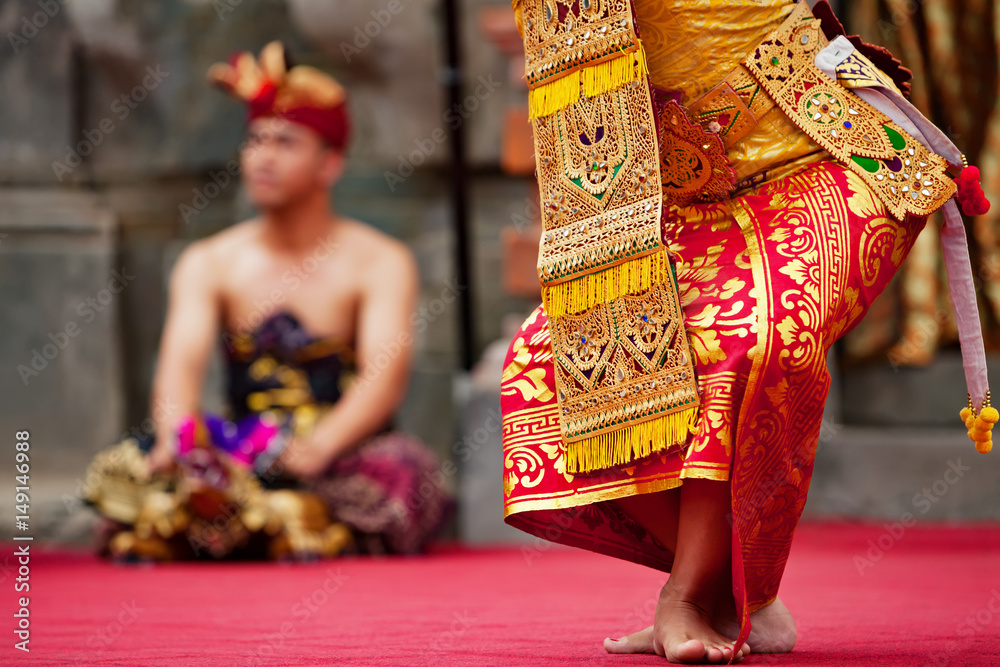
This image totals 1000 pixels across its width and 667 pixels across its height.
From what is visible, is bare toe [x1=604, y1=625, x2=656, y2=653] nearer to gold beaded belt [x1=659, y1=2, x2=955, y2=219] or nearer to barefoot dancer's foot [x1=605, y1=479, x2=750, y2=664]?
barefoot dancer's foot [x1=605, y1=479, x2=750, y2=664]

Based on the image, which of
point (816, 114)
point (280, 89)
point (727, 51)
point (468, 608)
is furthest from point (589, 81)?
point (280, 89)

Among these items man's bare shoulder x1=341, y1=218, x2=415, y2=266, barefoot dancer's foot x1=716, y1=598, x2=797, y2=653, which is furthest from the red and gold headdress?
barefoot dancer's foot x1=716, y1=598, x2=797, y2=653

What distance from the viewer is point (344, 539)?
4.05m

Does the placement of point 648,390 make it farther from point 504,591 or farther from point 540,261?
point 504,591

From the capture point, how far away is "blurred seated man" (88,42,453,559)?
3.96 m

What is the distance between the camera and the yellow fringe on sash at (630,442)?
70.7 inches

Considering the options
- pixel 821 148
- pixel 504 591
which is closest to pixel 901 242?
pixel 821 148

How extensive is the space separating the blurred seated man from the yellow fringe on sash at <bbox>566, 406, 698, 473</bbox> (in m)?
2.21

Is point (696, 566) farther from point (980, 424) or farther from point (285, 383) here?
point (285, 383)

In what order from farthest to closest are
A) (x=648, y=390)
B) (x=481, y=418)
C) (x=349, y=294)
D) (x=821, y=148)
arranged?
(x=481, y=418) < (x=349, y=294) < (x=821, y=148) < (x=648, y=390)

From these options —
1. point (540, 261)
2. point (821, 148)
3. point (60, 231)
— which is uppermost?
point (60, 231)

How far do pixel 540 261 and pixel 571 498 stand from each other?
35 centimetres

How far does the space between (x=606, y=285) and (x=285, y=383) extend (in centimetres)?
250

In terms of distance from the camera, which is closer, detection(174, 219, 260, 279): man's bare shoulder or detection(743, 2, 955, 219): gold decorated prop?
detection(743, 2, 955, 219): gold decorated prop
